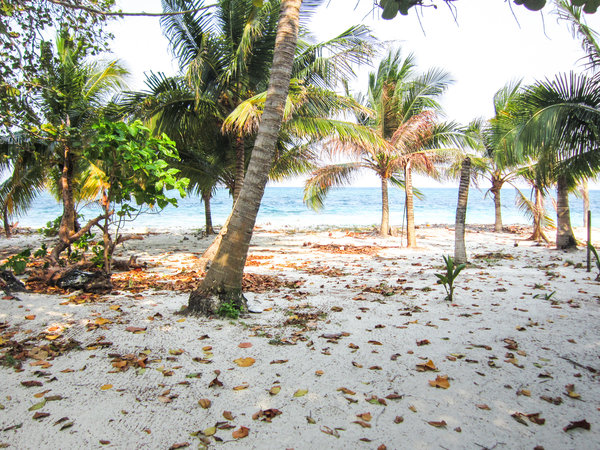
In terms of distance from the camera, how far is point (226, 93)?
26.6ft

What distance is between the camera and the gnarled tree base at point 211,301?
3812mm

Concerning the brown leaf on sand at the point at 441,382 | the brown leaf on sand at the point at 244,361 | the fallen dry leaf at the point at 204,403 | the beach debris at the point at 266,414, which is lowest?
the brown leaf on sand at the point at 441,382

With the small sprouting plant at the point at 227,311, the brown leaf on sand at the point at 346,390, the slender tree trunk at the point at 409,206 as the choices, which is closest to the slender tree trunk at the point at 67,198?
the small sprouting plant at the point at 227,311

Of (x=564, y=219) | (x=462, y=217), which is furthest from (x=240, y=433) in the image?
(x=564, y=219)

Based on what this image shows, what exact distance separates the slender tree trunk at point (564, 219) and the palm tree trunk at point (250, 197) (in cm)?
878

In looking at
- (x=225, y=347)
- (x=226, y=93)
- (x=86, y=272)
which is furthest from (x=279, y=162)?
(x=225, y=347)

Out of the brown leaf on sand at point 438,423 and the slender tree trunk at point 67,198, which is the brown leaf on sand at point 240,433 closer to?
the brown leaf on sand at point 438,423

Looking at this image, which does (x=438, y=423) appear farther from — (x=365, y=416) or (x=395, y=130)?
(x=395, y=130)

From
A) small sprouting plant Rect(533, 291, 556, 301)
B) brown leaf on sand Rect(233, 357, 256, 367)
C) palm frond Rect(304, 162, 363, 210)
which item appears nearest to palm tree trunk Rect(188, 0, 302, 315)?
brown leaf on sand Rect(233, 357, 256, 367)

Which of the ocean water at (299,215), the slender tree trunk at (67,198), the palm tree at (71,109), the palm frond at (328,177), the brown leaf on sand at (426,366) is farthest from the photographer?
the ocean water at (299,215)

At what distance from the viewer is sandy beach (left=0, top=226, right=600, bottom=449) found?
2.12 meters

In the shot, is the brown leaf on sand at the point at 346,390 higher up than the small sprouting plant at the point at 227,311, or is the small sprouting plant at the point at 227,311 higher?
the small sprouting plant at the point at 227,311

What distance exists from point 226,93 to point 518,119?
6.87 meters

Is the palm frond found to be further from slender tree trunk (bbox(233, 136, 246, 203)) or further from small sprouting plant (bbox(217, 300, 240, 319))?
small sprouting plant (bbox(217, 300, 240, 319))
